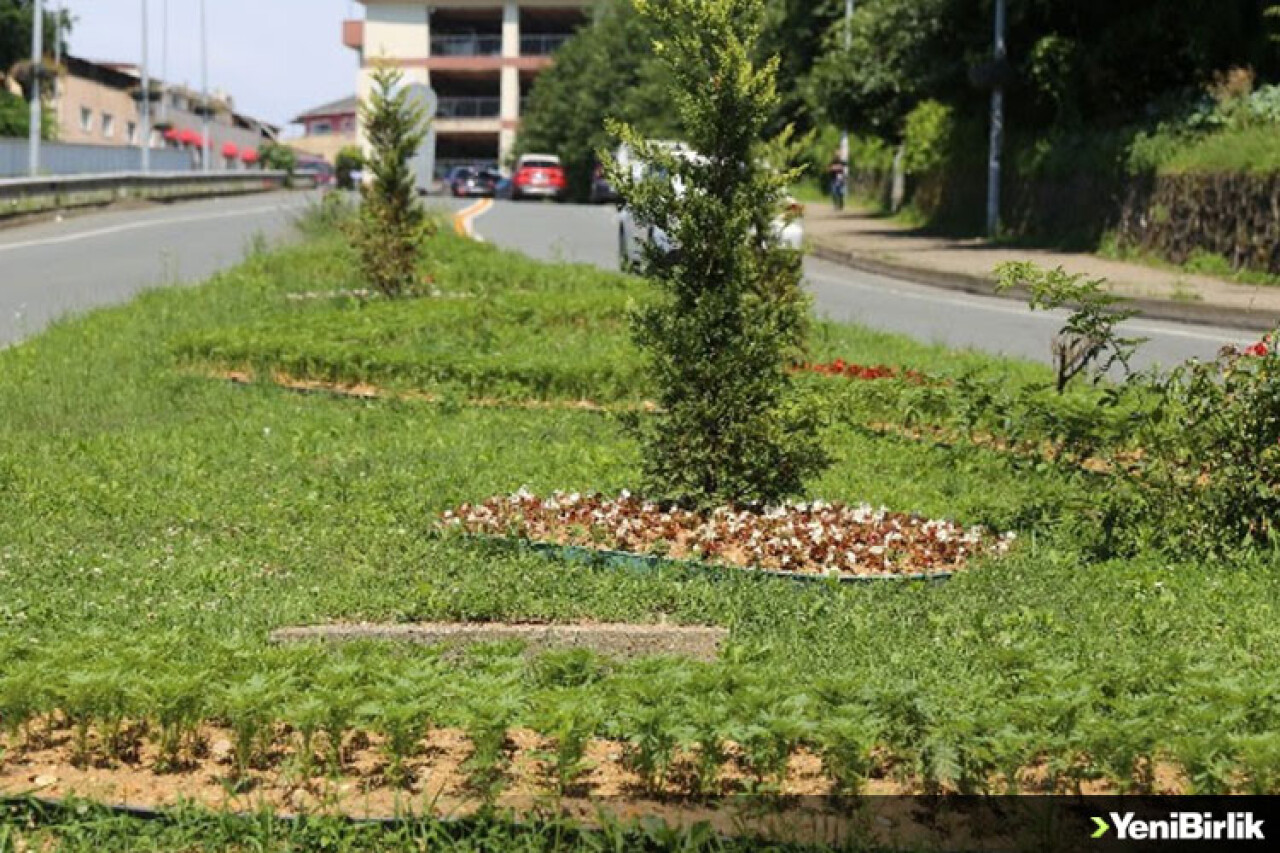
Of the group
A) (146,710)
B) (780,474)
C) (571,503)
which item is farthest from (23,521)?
(146,710)

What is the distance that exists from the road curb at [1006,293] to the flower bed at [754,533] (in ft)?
19.6

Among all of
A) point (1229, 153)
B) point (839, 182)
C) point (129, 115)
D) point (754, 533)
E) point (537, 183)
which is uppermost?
point (129, 115)

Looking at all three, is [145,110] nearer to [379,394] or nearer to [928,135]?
[928,135]

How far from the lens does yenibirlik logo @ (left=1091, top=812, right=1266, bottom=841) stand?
451 centimetres

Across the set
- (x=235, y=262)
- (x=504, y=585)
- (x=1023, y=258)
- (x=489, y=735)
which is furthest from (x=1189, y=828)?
(x=1023, y=258)

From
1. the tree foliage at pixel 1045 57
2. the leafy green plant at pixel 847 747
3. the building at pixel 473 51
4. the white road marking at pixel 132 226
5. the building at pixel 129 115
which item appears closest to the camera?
the leafy green plant at pixel 847 747

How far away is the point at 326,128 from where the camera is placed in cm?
14850

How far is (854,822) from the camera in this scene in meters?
4.67

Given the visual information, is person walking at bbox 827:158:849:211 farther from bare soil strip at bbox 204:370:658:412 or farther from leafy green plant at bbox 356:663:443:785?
leafy green plant at bbox 356:663:443:785

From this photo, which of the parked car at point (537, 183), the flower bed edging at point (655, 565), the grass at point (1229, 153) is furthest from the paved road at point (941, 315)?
the parked car at point (537, 183)

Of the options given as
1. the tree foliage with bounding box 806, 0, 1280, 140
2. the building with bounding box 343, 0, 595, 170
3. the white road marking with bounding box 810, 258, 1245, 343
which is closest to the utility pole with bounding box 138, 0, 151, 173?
the building with bounding box 343, 0, 595, 170

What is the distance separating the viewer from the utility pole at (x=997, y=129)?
3338 cm

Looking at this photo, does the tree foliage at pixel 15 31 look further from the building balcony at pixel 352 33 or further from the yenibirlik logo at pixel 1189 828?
the yenibirlik logo at pixel 1189 828

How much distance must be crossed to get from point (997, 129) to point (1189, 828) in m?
30.7
